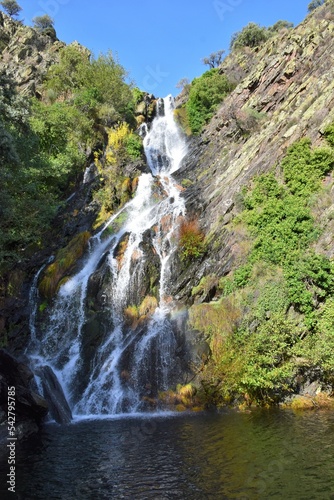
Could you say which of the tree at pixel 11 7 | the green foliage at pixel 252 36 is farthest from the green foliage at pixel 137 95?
the tree at pixel 11 7

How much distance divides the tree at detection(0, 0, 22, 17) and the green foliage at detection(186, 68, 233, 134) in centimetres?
6046

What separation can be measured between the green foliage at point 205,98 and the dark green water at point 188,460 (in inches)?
1399

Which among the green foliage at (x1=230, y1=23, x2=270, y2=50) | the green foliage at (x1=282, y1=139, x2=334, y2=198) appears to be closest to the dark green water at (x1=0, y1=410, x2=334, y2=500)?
the green foliage at (x1=282, y1=139, x2=334, y2=198)

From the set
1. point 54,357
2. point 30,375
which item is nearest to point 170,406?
point 30,375

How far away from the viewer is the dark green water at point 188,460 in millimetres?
8461

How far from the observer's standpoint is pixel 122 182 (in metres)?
32.8

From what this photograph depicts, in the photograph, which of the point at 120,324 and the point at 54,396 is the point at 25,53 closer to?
the point at 120,324

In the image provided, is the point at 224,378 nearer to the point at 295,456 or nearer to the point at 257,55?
the point at 295,456

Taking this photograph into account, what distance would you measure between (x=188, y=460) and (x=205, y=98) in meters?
40.8

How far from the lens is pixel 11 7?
80.3m

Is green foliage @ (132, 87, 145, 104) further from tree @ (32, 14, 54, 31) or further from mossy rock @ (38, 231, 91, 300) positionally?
tree @ (32, 14, 54, 31)

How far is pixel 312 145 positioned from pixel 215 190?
7.65m

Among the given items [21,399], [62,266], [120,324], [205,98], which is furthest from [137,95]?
[21,399]

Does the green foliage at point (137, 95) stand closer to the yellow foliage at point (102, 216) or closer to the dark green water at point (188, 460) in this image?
the yellow foliage at point (102, 216)
